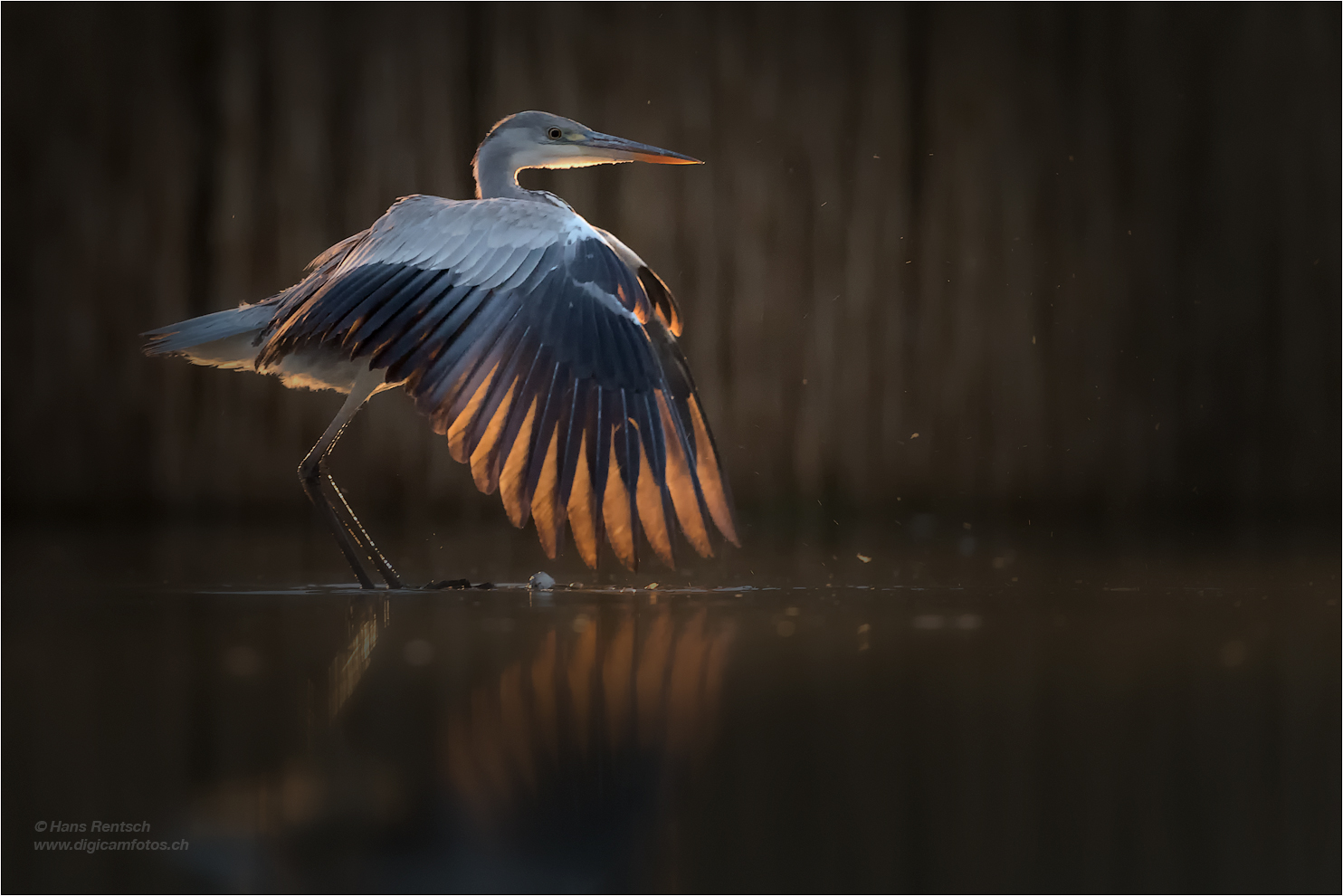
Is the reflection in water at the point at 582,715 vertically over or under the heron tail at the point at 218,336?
under

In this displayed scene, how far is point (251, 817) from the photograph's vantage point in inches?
29.8

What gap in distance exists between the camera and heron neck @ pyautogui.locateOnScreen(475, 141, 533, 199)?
6.95 feet

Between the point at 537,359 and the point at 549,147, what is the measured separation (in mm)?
801

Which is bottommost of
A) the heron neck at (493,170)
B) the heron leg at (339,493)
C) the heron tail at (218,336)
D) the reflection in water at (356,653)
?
the reflection in water at (356,653)

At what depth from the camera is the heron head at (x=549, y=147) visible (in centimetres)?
213

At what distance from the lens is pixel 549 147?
215 cm

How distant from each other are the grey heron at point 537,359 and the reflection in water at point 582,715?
11 centimetres

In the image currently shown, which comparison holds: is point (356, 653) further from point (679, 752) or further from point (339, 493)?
point (339, 493)

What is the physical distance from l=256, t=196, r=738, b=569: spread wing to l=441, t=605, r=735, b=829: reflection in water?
0.36 ft

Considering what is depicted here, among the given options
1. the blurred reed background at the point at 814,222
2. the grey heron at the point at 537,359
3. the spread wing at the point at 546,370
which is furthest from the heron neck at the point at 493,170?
the blurred reed background at the point at 814,222

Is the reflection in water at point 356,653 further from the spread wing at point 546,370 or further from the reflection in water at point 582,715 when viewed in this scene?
the spread wing at point 546,370

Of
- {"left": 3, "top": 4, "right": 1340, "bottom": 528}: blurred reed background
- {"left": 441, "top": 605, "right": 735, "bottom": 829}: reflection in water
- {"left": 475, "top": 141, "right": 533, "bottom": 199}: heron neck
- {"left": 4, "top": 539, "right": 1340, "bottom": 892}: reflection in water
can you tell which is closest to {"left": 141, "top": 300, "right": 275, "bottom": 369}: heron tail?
{"left": 475, "top": 141, "right": 533, "bottom": 199}: heron neck

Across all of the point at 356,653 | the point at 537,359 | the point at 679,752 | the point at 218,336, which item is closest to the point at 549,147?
the point at 218,336

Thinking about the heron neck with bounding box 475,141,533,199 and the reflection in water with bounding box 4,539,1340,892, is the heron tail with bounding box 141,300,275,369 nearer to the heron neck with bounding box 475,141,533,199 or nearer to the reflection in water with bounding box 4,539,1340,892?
the heron neck with bounding box 475,141,533,199
